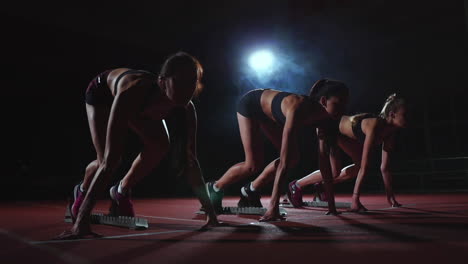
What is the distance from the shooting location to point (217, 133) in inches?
453

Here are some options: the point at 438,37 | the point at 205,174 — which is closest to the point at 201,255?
the point at 438,37

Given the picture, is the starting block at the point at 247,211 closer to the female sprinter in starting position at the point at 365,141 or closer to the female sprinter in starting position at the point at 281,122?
the female sprinter in starting position at the point at 281,122

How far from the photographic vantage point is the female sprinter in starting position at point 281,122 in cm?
302

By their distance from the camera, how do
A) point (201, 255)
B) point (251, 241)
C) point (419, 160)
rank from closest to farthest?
point (201, 255), point (251, 241), point (419, 160)

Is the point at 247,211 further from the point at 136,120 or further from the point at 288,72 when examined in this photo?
the point at 288,72

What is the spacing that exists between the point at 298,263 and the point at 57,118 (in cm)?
1090

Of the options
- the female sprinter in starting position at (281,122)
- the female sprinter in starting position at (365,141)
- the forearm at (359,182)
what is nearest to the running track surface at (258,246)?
the female sprinter in starting position at (281,122)

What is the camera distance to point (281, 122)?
3533mm

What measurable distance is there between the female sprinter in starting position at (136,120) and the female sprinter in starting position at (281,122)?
2.52 ft

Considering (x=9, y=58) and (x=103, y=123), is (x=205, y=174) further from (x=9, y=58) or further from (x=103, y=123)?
(x=103, y=123)

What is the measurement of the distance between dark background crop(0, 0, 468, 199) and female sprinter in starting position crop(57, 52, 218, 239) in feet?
15.8

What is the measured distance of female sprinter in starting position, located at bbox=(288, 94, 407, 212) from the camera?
156 inches

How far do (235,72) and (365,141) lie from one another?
296 inches

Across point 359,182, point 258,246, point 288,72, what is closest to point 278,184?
point 258,246
